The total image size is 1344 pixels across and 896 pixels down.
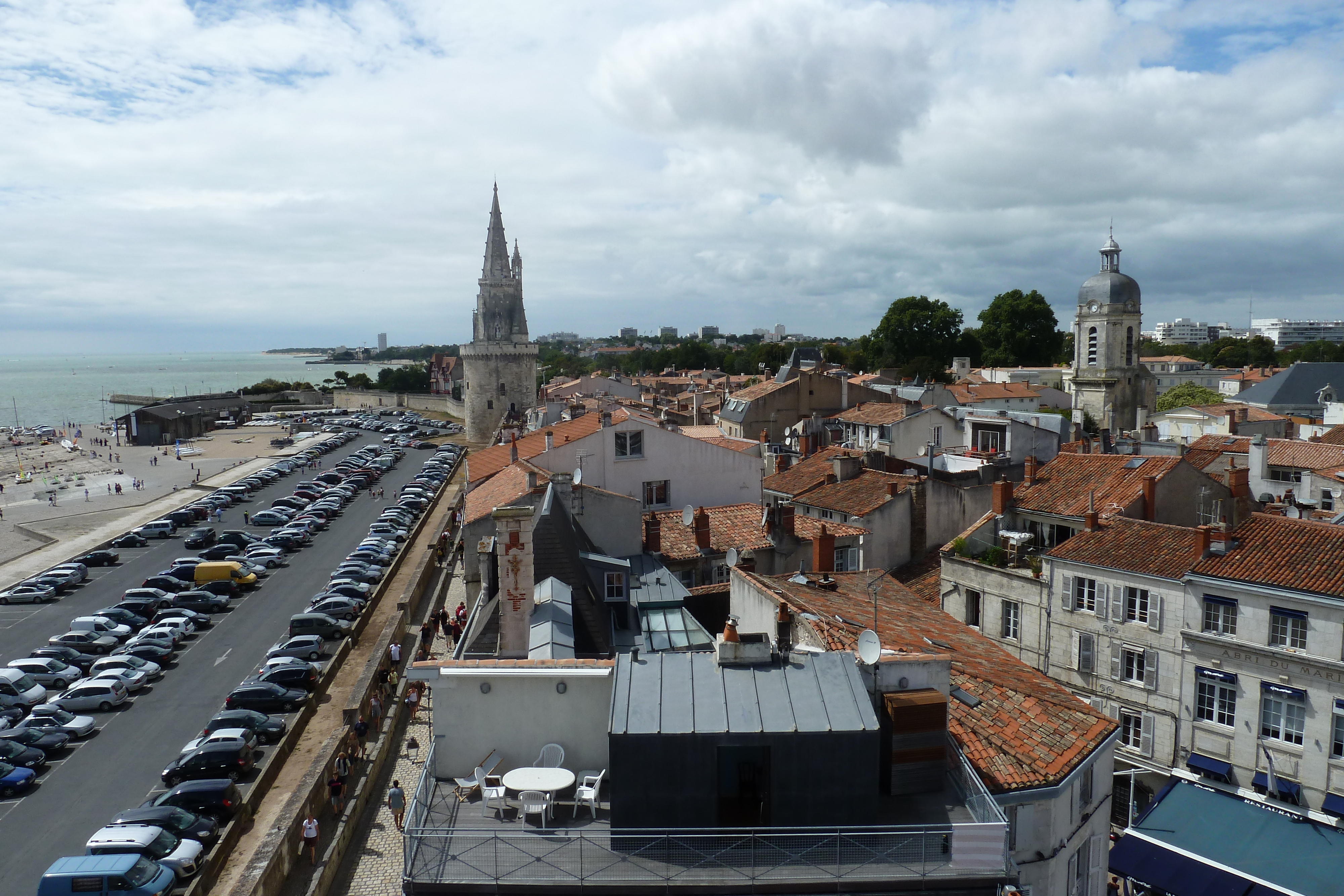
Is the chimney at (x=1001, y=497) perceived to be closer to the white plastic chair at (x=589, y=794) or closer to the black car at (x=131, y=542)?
the white plastic chair at (x=589, y=794)

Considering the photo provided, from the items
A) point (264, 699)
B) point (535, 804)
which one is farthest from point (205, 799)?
point (535, 804)

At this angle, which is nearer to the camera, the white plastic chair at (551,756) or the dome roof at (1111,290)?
the white plastic chair at (551,756)

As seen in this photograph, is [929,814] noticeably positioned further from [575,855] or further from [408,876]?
[408,876]

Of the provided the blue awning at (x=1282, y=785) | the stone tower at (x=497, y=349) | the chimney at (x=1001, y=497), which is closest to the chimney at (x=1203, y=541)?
the blue awning at (x=1282, y=785)

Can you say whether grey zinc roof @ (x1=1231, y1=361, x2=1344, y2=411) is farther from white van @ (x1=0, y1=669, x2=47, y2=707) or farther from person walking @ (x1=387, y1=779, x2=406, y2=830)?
white van @ (x1=0, y1=669, x2=47, y2=707)

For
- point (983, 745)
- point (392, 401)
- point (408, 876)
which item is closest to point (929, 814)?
point (983, 745)

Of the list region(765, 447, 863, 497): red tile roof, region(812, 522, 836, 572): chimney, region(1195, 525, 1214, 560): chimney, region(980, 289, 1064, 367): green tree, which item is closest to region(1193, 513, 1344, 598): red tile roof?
region(1195, 525, 1214, 560): chimney
